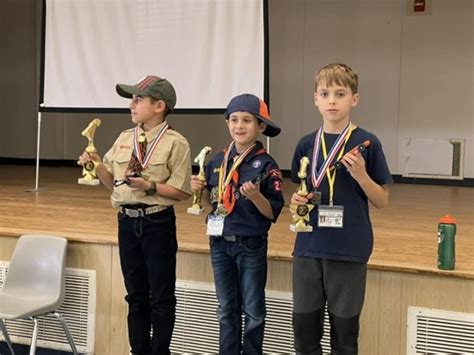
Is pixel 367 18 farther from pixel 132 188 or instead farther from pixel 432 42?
pixel 132 188

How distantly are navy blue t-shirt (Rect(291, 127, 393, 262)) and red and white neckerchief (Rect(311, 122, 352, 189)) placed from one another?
0.05 ft

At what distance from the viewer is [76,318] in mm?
3279

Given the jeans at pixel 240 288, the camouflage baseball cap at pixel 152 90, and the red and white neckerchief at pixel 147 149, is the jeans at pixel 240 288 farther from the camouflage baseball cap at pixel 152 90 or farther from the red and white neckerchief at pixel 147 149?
the camouflage baseball cap at pixel 152 90

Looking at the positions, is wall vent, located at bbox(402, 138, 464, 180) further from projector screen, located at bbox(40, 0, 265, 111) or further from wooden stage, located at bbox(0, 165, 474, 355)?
projector screen, located at bbox(40, 0, 265, 111)

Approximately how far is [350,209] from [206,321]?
116cm

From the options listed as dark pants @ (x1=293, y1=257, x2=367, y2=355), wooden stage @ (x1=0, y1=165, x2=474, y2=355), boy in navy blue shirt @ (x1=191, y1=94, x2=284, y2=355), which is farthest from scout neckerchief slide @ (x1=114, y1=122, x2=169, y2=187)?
dark pants @ (x1=293, y1=257, x2=367, y2=355)

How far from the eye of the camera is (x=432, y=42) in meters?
7.30

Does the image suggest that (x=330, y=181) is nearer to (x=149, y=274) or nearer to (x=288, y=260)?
(x=288, y=260)

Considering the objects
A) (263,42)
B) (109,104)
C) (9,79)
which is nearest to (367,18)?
(263,42)

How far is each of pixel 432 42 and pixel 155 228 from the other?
567 centimetres

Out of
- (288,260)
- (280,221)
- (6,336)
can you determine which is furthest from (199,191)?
(280,221)

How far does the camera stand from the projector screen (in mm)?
4910

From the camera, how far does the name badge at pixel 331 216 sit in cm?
221

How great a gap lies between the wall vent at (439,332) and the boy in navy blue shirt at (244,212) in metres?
0.71
